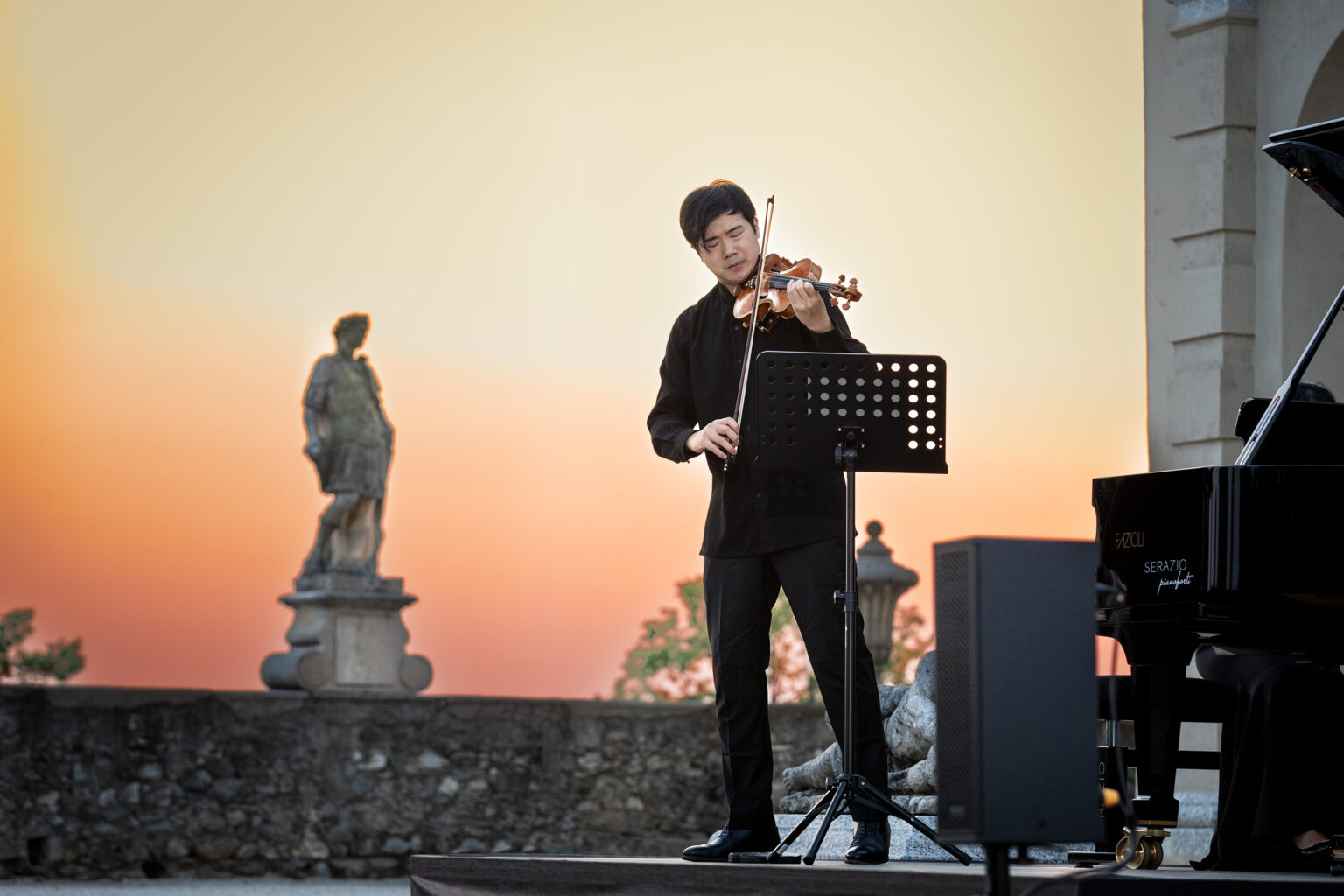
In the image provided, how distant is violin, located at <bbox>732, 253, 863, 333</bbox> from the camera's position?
4012mm

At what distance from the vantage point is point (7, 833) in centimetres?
936

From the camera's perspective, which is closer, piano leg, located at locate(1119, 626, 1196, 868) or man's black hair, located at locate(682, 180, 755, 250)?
man's black hair, located at locate(682, 180, 755, 250)

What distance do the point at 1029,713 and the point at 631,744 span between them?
26.1 feet

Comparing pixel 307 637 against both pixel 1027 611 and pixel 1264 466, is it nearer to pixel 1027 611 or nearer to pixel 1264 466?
pixel 1264 466

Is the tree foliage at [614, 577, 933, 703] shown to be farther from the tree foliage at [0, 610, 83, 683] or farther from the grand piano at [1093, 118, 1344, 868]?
the grand piano at [1093, 118, 1344, 868]

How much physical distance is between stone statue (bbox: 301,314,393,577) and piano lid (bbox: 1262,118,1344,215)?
7518mm

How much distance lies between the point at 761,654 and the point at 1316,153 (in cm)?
197

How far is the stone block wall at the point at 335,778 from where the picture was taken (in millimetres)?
9508

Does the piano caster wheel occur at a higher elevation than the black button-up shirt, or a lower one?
lower

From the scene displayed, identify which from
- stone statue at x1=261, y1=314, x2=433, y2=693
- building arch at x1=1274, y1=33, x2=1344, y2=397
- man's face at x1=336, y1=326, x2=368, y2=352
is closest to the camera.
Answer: building arch at x1=1274, y1=33, x2=1344, y2=397

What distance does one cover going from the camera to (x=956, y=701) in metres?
2.81

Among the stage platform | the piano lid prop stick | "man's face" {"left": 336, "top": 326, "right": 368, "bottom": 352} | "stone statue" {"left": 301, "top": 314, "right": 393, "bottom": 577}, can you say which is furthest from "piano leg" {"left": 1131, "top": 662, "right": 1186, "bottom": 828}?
"man's face" {"left": 336, "top": 326, "right": 368, "bottom": 352}

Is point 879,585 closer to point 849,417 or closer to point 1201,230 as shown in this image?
point 1201,230

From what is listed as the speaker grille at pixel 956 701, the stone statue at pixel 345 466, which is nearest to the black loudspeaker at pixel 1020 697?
the speaker grille at pixel 956 701
